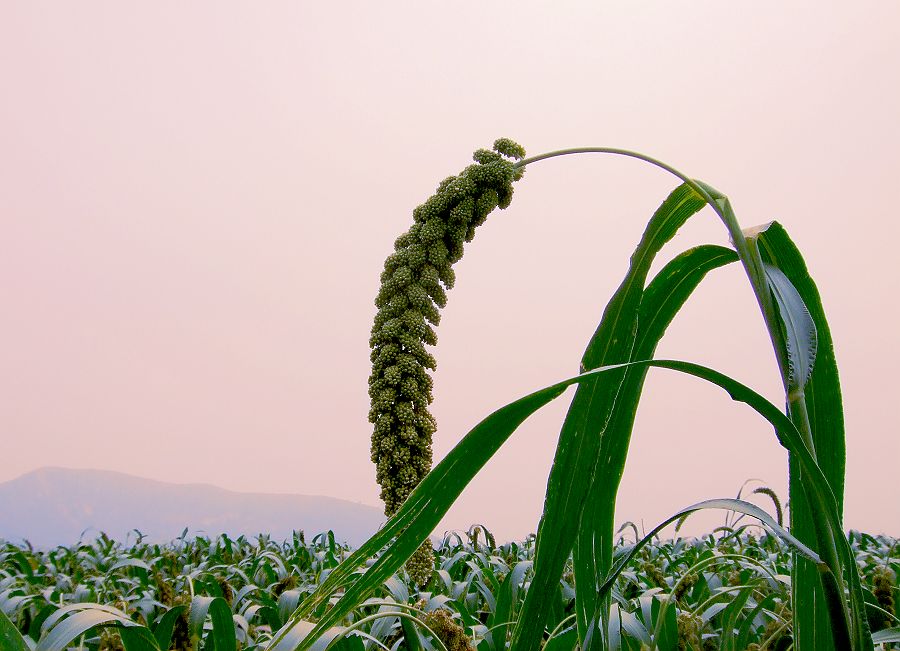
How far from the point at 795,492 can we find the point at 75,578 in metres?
3.59

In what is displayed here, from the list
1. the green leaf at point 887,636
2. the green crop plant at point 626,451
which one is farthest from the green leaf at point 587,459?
the green leaf at point 887,636

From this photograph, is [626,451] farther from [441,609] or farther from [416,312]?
[416,312]

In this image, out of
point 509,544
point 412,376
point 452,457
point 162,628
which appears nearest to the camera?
point 452,457

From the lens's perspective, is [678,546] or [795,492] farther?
[678,546]

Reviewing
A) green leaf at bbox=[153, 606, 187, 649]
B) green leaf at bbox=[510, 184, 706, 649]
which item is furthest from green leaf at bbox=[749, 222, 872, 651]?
green leaf at bbox=[153, 606, 187, 649]

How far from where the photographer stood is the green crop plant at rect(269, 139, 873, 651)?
0.74 meters

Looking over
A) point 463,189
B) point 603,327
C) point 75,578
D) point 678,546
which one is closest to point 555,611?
point 603,327

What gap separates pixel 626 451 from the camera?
99 cm

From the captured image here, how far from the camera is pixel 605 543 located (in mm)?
982

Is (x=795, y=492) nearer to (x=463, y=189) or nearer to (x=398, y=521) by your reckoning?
(x=398, y=521)

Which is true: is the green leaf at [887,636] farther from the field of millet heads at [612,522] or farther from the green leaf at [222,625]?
the green leaf at [222,625]

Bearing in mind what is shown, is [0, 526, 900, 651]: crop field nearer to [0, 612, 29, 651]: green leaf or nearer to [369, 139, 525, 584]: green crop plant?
[0, 612, 29, 651]: green leaf

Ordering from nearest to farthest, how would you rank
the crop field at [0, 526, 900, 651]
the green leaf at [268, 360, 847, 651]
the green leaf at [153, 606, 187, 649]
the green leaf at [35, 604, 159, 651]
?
1. the green leaf at [268, 360, 847, 651]
2. the green leaf at [35, 604, 159, 651]
3. the crop field at [0, 526, 900, 651]
4. the green leaf at [153, 606, 187, 649]

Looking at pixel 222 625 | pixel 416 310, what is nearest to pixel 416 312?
pixel 416 310
